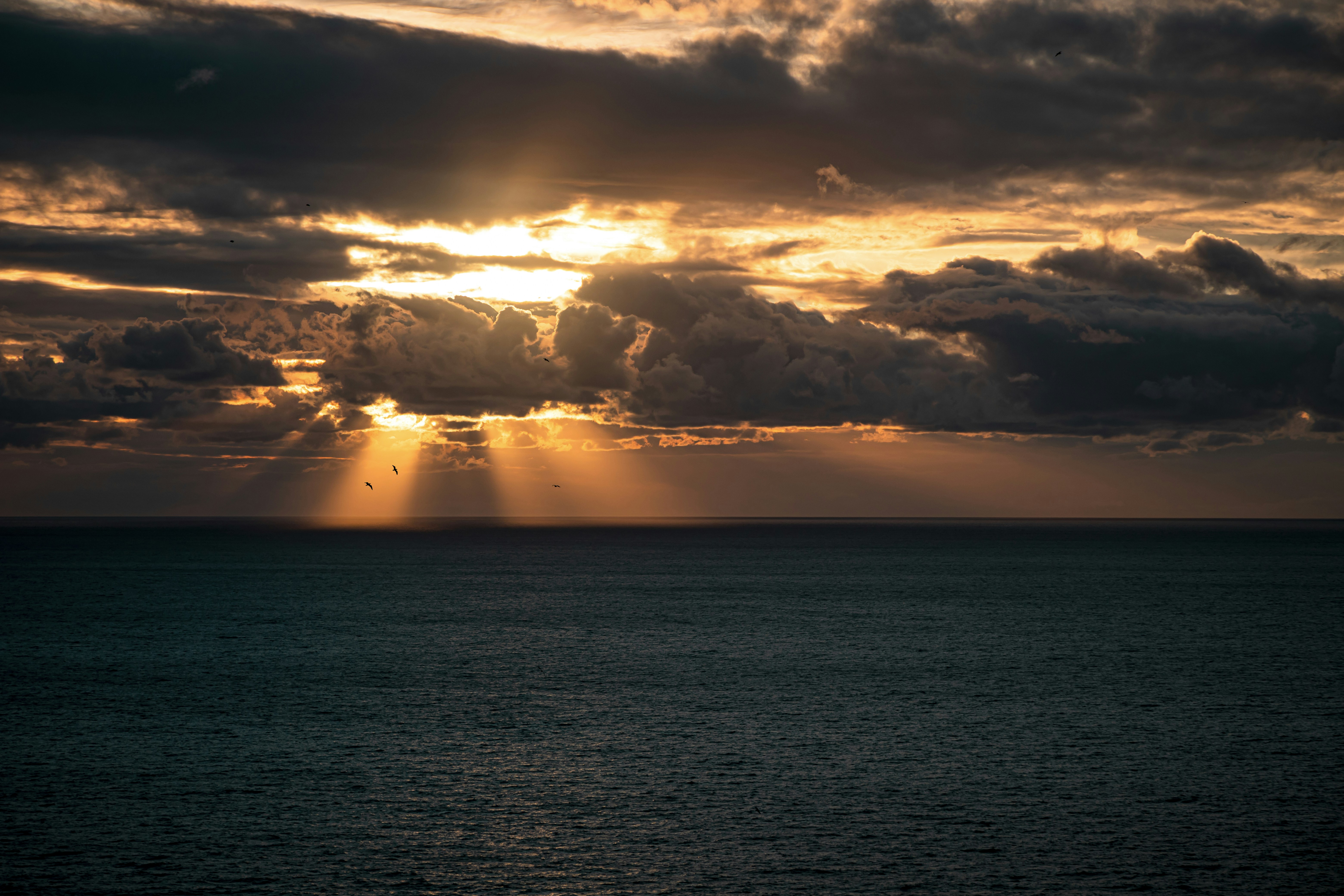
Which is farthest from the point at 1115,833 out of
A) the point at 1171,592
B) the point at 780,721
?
the point at 1171,592

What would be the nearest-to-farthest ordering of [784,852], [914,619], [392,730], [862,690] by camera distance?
[784,852], [392,730], [862,690], [914,619]

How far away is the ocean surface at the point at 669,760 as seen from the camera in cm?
3344

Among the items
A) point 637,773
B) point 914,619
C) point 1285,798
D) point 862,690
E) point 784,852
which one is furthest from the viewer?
point 914,619

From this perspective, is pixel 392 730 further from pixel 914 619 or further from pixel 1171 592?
pixel 1171 592

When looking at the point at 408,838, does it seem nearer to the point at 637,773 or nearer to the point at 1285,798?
the point at 637,773

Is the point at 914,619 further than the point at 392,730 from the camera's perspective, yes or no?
Yes

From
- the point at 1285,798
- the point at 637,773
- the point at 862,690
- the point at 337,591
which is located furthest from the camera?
the point at 337,591

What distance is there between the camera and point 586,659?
81125 millimetres

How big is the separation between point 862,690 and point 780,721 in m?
12.1

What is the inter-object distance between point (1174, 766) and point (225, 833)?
38.6m

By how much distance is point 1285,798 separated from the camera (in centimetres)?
4122

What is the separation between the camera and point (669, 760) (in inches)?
1877

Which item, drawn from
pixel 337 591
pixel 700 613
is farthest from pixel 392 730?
pixel 337 591

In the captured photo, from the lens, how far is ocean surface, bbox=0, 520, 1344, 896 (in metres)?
33.4
